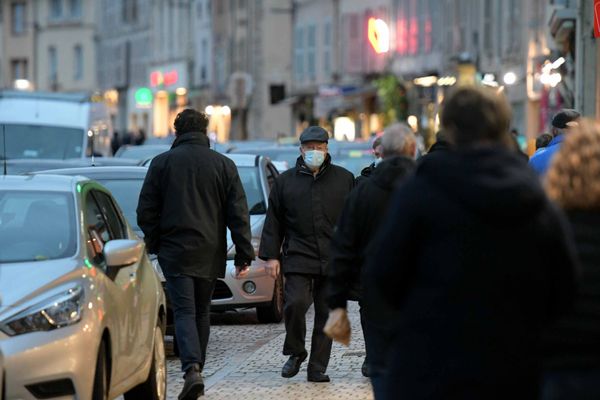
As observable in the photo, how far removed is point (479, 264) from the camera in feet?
17.9

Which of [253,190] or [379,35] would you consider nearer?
[253,190]

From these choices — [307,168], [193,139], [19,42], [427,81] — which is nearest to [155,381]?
[193,139]

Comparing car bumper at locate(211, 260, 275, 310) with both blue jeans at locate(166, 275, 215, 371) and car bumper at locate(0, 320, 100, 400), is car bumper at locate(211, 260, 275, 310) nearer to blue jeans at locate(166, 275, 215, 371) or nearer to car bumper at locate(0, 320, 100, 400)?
blue jeans at locate(166, 275, 215, 371)

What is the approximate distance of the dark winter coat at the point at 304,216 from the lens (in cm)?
1220

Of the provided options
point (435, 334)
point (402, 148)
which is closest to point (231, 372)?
point (402, 148)

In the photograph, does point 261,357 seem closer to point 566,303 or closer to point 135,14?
point 566,303

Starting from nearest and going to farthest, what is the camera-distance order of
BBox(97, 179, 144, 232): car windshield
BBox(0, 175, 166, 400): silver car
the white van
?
BBox(0, 175, 166, 400): silver car < BBox(97, 179, 144, 232): car windshield < the white van

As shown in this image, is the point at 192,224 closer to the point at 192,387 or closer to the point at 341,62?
the point at 192,387

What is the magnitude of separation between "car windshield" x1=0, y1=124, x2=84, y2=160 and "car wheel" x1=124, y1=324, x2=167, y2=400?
1749cm

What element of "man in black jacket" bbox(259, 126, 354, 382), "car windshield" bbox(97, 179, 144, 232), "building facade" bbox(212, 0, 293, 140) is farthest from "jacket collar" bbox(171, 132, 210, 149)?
"building facade" bbox(212, 0, 293, 140)

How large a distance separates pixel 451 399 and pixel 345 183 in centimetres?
693

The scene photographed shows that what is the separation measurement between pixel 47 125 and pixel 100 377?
20267 mm

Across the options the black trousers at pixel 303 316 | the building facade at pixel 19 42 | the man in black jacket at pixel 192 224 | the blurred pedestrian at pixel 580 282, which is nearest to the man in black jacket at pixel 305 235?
the black trousers at pixel 303 316

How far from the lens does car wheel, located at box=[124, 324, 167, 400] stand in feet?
33.2
